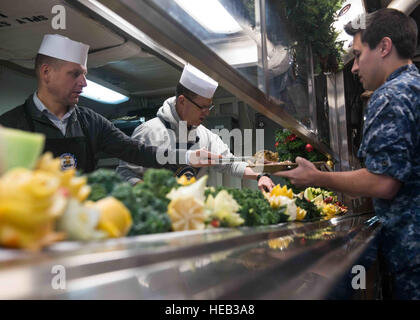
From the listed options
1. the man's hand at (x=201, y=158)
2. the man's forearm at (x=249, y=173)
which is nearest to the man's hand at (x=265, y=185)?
the man's forearm at (x=249, y=173)

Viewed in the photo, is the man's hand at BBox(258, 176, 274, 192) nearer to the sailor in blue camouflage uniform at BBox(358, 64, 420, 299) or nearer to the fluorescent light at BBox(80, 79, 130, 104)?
the sailor in blue camouflage uniform at BBox(358, 64, 420, 299)

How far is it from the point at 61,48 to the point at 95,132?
2.09 ft

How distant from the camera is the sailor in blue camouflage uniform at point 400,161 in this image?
1845 millimetres

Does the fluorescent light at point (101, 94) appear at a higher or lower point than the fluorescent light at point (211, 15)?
higher

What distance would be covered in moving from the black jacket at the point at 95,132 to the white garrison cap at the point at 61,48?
351mm

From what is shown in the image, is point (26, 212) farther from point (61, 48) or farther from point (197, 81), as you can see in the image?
point (197, 81)

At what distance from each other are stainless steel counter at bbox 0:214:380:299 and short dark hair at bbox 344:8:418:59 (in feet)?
4.98

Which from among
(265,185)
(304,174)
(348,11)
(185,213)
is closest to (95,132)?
(265,185)

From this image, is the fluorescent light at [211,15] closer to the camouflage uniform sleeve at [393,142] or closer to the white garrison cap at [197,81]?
the camouflage uniform sleeve at [393,142]

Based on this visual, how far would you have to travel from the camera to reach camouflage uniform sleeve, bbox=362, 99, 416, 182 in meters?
1.84

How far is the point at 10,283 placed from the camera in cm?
45

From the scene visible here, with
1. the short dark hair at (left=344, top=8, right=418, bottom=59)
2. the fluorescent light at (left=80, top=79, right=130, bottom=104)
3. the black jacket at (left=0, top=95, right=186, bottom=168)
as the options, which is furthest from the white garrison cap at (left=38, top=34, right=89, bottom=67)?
the fluorescent light at (left=80, top=79, right=130, bottom=104)

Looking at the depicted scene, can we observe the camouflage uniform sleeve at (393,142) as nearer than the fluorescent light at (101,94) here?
Yes
